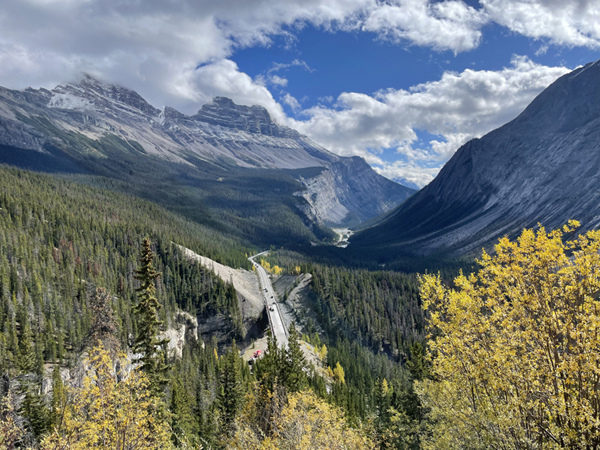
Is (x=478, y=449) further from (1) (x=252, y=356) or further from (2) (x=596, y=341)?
(1) (x=252, y=356)

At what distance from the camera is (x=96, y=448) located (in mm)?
13078

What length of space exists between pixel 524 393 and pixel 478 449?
13.4ft

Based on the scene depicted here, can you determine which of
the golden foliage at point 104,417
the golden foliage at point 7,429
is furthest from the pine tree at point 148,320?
the golden foliage at point 104,417

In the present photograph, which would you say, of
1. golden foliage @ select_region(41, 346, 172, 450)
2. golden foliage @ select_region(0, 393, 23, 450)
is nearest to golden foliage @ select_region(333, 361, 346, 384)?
golden foliage @ select_region(0, 393, 23, 450)

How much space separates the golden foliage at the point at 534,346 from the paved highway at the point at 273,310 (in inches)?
2831

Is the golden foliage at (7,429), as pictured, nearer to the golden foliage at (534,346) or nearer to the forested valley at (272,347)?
the forested valley at (272,347)

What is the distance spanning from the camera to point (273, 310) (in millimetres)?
114938

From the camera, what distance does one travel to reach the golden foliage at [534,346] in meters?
8.12

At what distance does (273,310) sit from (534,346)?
11058cm

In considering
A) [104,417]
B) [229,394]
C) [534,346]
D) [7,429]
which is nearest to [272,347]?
[229,394]

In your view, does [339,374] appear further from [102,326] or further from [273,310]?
[102,326]

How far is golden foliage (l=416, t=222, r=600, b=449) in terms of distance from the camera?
8125 millimetres

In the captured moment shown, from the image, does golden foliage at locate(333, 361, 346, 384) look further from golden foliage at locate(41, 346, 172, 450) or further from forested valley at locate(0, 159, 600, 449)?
golden foliage at locate(41, 346, 172, 450)

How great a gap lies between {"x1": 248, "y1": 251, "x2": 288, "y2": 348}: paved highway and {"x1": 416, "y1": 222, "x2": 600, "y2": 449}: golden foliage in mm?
71915
